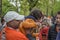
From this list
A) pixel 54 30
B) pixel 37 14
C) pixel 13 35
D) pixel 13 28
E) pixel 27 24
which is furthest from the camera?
pixel 37 14

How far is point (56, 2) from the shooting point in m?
49.1

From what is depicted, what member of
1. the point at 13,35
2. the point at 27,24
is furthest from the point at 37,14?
the point at 13,35

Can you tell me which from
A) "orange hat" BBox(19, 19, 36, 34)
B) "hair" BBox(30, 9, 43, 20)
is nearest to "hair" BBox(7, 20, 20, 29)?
"orange hat" BBox(19, 19, 36, 34)

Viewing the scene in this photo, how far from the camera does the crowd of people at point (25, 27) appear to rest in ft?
19.2

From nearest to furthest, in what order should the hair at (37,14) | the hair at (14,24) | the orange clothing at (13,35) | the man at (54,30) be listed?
the orange clothing at (13,35) < the hair at (14,24) < the man at (54,30) < the hair at (37,14)

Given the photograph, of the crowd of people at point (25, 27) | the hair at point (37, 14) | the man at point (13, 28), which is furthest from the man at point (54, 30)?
the man at point (13, 28)

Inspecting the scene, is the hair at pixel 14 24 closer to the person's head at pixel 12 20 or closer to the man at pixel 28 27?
the person's head at pixel 12 20

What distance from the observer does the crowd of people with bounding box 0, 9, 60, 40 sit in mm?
5852

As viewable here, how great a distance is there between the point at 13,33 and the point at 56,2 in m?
43.7

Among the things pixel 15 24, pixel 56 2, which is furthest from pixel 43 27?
pixel 56 2

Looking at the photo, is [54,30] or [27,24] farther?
[54,30]

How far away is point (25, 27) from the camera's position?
6602 millimetres

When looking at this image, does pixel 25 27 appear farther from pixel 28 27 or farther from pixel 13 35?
pixel 13 35

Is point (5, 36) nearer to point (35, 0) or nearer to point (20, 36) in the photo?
point (20, 36)
